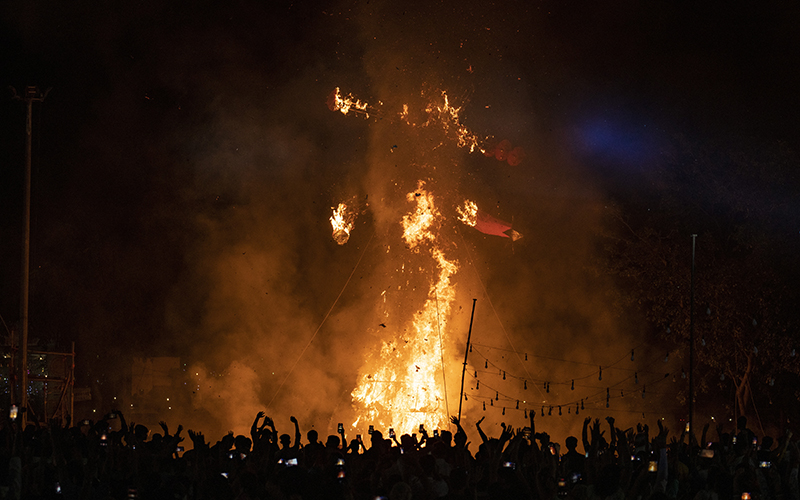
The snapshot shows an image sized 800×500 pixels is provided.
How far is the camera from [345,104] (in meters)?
21.9

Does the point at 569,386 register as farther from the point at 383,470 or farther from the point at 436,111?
the point at 383,470

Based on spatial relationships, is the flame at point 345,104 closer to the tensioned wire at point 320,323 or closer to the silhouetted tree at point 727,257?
the tensioned wire at point 320,323

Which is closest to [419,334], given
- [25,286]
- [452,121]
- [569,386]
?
[569,386]

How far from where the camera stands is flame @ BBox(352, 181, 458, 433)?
71.4ft

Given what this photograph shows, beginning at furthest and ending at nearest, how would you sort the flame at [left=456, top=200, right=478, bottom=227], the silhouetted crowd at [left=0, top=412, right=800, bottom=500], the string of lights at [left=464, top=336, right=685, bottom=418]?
the string of lights at [left=464, top=336, right=685, bottom=418] < the flame at [left=456, top=200, right=478, bottom=227] < the silhouetted crowd at [left=0, top=412, right=800, bottom=500]

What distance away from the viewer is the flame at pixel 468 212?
75.6 feet

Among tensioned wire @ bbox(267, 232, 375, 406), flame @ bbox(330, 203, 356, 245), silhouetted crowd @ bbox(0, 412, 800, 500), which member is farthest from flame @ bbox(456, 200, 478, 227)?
silhouetted crowd @ bbox(0, 412, 800, 500)

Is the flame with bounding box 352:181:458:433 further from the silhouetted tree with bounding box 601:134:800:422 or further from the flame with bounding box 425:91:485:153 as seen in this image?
the silhouetted tree with bounding box 601:134:800:422

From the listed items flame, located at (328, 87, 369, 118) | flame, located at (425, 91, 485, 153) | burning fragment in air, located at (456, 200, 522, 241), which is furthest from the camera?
burning fragment in air, located at (456, 200, 522, 241)

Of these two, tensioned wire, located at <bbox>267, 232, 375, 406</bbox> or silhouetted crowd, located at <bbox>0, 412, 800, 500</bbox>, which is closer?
silhouetted crowd, located at <bbox>0, 412, 800, 500</bbox>

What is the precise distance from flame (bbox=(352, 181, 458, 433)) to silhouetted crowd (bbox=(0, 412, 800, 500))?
1311 cm

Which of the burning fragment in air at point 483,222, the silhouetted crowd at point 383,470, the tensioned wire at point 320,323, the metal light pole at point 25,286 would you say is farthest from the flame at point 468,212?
the silhouetted crowd at point 383,470

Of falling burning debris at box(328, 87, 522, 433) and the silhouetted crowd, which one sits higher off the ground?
falling burning debris at box(328, 87, 522, 433)

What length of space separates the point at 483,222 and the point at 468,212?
146 cm
